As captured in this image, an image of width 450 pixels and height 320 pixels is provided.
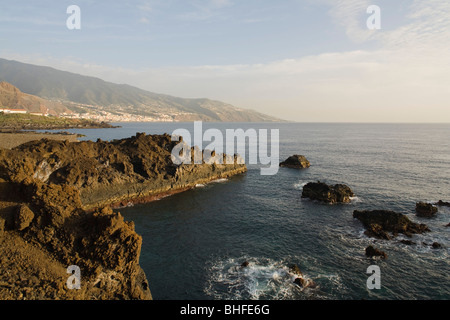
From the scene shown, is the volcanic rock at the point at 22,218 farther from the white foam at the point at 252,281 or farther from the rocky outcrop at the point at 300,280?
the rocky outcrop at the point at 300,280

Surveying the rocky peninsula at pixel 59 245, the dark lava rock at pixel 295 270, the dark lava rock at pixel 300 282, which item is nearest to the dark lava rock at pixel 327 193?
the dark lava rock at pixel 295 270

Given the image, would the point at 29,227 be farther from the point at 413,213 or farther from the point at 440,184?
the point at 440,184

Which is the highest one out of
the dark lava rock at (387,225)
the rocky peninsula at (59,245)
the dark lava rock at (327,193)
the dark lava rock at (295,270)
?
the rocky peninsula at (59,245)

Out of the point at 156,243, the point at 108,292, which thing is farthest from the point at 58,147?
the point at 108,292

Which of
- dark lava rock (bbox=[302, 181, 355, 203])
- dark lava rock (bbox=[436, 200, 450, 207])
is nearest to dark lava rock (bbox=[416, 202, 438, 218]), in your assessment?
dark lava rock (bbox=[436, 200, 450, 207])

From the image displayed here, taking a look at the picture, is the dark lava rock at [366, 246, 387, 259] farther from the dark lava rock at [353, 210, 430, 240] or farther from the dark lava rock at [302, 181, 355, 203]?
the dark lava rock at [302, 181, 355, 203]

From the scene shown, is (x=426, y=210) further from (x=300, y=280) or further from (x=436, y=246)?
(x=300, y=280)

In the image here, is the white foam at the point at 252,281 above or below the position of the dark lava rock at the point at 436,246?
below
